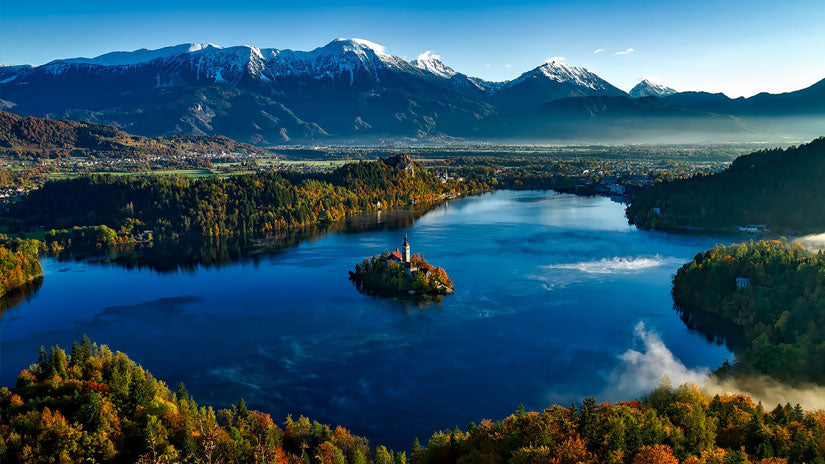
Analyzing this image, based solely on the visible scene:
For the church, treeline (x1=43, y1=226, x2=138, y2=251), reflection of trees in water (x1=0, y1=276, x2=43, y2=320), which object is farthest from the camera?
treeline (x1=43, y1=226, x2=138, y2=251)

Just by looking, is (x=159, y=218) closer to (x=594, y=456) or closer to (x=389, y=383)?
(x=389, y=383)

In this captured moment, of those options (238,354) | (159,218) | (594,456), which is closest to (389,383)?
(238,354)

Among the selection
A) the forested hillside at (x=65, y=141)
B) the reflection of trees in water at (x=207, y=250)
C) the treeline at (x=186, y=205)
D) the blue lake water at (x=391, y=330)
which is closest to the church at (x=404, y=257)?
the blue lake water at (x=391, y=330)

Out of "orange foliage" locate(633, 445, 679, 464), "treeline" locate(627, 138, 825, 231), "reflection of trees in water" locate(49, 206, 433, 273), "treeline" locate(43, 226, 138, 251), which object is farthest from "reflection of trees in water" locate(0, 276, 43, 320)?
"treeline" locate(627, 138, 825, 231)

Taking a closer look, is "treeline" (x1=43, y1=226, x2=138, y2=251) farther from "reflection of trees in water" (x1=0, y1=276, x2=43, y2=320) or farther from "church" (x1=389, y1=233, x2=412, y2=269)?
"church" (x1=389, y1=233, x2=412, y2=269)

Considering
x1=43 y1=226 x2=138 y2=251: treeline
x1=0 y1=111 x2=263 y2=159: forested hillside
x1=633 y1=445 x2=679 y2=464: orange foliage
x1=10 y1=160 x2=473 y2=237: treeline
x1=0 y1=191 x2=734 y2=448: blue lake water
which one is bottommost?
x1=0 y1=191 x2=734 y2=448: blue lake water

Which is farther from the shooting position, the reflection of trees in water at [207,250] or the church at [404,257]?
the reflection of trees in water at [207,250]

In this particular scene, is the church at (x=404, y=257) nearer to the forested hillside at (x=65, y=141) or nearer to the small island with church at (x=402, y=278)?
the small island with church at (x=402, y=278)
